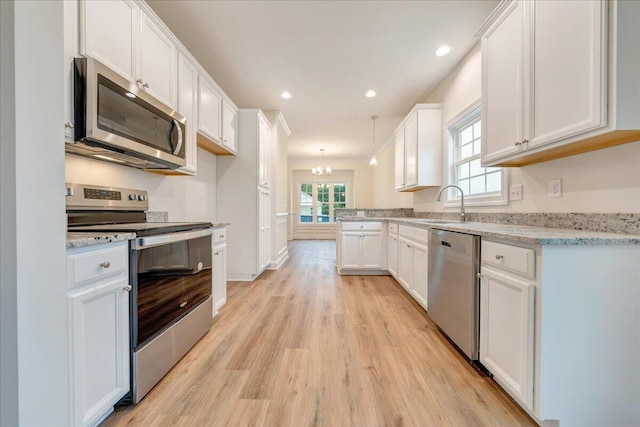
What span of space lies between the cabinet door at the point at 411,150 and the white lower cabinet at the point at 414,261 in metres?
0.82

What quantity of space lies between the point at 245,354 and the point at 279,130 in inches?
160

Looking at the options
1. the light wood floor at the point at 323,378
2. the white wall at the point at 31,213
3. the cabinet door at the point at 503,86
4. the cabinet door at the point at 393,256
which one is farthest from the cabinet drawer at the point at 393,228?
the white wall at the point at 31,213

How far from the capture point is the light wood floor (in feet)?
4.23

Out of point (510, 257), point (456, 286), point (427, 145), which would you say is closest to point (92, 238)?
point (510, 257)

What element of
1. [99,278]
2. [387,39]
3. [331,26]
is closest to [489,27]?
[387,39]

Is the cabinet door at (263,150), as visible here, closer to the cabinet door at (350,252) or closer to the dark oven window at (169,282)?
the cabinet door at (350,252)

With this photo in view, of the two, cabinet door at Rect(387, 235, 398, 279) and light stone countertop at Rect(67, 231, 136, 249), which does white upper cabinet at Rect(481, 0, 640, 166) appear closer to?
cabinet door at Rect(387, 235, 398, 279)

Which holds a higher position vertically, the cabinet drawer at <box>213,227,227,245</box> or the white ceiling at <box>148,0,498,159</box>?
the white ceiling at <box>148,0,498,159</box>

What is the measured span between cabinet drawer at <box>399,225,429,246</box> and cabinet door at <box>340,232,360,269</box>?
81cm

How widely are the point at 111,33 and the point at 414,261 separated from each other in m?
2.93

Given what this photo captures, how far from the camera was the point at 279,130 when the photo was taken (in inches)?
198

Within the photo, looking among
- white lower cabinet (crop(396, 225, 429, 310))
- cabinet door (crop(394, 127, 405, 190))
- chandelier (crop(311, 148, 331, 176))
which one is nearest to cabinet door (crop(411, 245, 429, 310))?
white lower cabinet (crop(396, 225, 429, 310))

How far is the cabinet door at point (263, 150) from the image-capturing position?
3.82 metres

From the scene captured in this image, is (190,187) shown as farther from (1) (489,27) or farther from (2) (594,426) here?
(2) (594,426)
